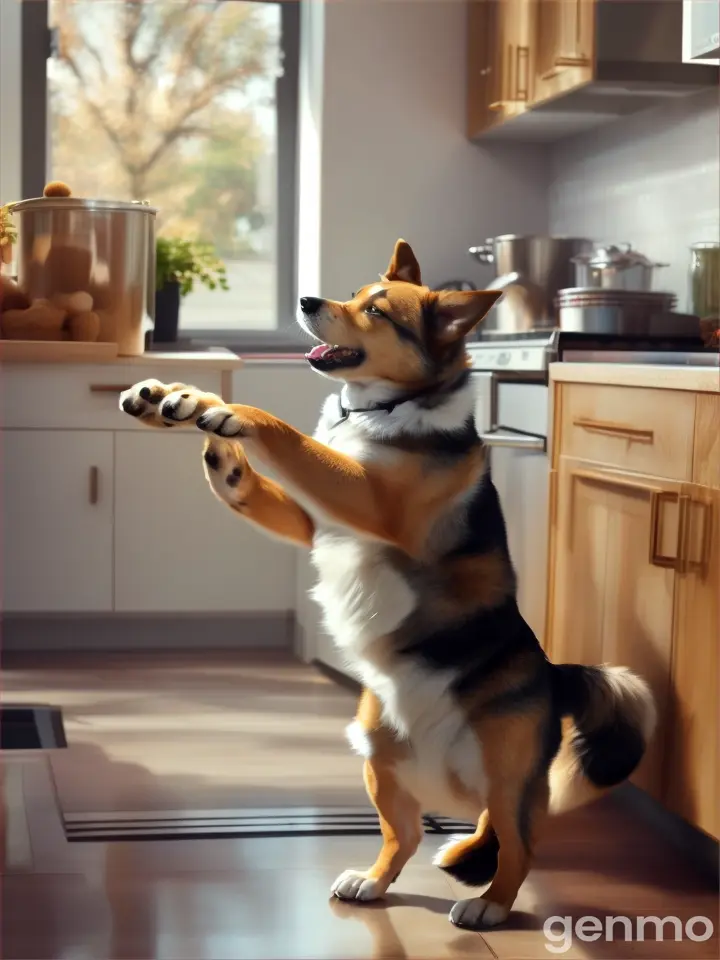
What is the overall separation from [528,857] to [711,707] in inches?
15.5

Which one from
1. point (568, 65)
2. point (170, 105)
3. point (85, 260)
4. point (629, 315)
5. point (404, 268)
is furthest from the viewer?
point (170, 105)

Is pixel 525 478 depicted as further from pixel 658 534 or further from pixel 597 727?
pixel 597 727

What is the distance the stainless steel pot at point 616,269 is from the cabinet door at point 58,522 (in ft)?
4.79

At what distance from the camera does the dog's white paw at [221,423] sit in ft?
5.71

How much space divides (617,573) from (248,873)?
89cm

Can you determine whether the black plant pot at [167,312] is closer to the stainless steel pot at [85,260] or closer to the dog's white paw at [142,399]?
the stainless steel pot at [85,260]

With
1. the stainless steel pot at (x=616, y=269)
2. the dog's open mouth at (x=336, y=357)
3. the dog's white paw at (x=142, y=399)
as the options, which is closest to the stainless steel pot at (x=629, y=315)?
the stainless steel pot at (x=616, y=269)

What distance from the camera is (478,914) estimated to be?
201cm

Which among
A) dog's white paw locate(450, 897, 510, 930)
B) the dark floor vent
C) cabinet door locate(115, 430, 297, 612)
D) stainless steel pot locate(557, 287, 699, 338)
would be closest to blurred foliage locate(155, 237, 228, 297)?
cabinet door locate(115, 430, 297, 612)

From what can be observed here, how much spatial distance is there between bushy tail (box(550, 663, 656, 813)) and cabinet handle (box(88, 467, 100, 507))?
1930mm

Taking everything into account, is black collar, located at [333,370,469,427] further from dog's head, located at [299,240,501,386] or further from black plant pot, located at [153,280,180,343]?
black plant pot, located at [153,280,180,343]

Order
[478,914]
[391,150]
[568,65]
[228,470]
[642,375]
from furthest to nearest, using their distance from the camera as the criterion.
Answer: [391,150] → [568,65] → [642,375] → [478,914] → [228,470]

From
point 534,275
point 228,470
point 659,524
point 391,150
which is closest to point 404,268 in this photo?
point 228,470

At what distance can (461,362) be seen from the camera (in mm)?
2023
